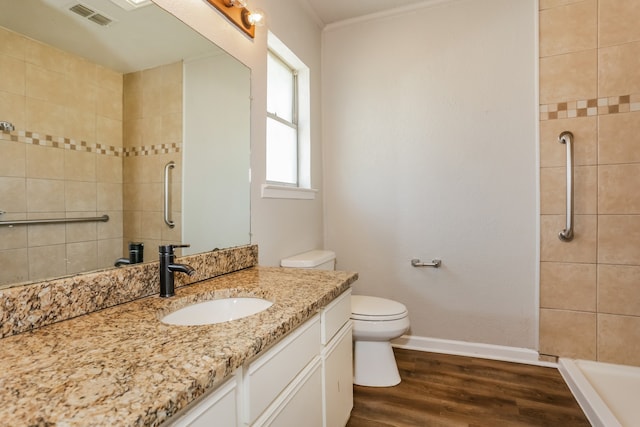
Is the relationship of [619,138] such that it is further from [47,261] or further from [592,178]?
[47,261]

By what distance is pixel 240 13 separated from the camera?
63.4 inches

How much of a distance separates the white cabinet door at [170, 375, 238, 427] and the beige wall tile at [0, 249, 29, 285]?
1.89 feet

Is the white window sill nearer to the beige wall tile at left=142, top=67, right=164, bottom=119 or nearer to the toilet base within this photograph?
the beige wall tile at left=142, top=67, right=164, bottom=119

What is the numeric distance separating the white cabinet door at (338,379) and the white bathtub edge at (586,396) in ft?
3.75

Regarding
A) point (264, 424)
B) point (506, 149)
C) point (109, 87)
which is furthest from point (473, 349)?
point (109, 87)

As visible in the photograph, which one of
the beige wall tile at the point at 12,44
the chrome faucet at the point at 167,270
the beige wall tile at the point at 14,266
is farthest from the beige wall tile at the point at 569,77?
the beige wall tile at the point at 14,266

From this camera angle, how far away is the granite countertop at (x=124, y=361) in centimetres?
49

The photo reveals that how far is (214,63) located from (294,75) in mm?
1100

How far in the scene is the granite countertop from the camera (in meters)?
0.49

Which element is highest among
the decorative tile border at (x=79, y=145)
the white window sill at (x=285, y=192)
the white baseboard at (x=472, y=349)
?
the decorative tile border at (x=79, y=145)

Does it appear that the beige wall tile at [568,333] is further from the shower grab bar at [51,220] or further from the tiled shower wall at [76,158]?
the shower grab bar at [51,220]

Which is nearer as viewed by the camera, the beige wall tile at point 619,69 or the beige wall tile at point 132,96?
the beige wall tile at point 132,96

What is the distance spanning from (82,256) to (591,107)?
2.70m

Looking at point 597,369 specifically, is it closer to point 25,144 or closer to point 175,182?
point 175,182
